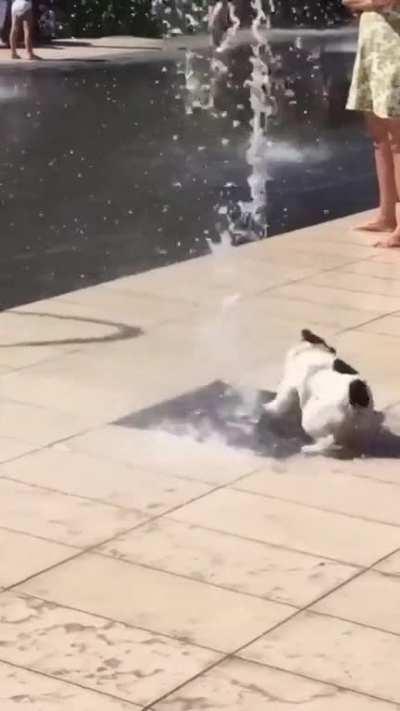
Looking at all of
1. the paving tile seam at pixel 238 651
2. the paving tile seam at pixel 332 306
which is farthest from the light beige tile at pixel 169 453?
the paving tile seam at pixel 332 306

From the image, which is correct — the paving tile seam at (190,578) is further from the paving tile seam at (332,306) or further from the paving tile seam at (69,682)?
the paving tile seam at (332,306)

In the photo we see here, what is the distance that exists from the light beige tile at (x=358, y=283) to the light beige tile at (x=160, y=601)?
12.4 feet

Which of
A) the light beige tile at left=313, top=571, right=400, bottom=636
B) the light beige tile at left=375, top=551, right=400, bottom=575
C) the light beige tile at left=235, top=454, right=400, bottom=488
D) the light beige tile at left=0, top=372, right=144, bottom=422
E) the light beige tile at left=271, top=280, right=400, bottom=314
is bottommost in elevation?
the light beige tile at left=271, top=280, right=400, bottom=314

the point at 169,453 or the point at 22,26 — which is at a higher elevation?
the point at 22,26

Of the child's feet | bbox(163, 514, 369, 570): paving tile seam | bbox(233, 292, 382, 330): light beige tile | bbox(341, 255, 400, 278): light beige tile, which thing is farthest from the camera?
the child's feet

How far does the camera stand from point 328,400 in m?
5.39

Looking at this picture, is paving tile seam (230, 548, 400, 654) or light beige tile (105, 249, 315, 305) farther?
light beige tile (105, 249, 315, 305)

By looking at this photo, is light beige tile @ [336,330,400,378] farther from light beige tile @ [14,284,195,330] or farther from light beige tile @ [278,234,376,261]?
light beige tile @ [278,234,376,261]

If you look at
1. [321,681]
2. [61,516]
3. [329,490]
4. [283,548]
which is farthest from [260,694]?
[329,490]

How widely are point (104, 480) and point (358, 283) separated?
331 cm

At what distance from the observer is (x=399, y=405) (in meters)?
5.93

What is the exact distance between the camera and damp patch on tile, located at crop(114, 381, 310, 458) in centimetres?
553

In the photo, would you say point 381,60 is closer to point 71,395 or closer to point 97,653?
point 71,395

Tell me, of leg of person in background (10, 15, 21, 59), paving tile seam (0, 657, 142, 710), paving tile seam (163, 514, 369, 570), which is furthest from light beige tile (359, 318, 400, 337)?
leg of person in background (10, 15, 21, 59)
